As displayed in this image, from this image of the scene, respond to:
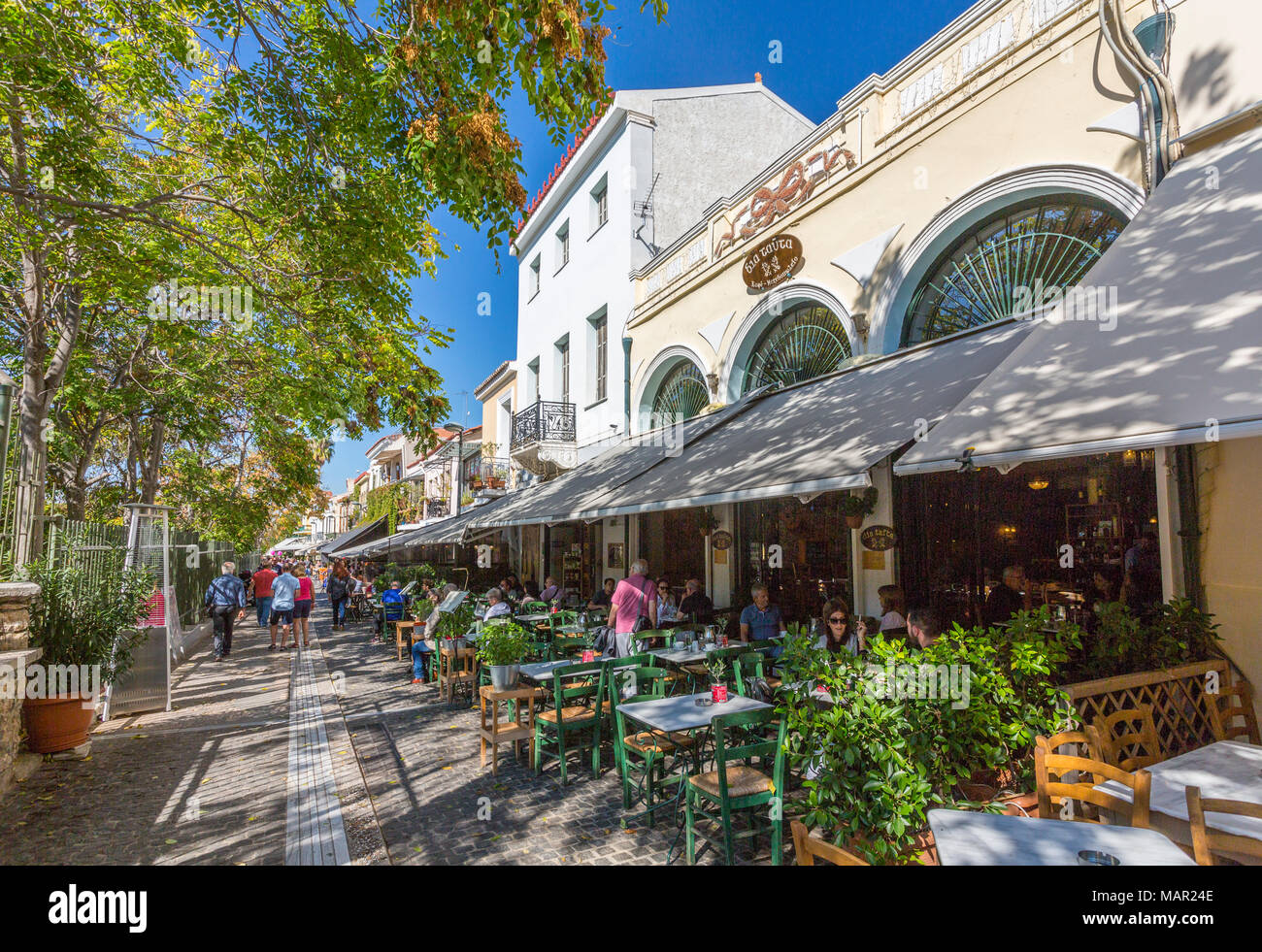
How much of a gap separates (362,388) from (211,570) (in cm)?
1529

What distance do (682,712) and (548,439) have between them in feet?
41.4

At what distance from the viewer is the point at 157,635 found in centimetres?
907

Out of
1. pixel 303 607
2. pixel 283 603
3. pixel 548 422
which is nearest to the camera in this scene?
pixel 283 603

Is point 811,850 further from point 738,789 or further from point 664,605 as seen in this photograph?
point 664,605

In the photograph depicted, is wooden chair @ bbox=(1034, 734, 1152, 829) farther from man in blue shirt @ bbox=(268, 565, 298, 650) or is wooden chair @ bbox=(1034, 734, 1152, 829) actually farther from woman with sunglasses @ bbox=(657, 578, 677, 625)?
man in blue shirt @ bbox=(268, 565, 298, 650)

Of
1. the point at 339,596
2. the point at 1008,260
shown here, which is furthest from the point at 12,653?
the point at 339,596

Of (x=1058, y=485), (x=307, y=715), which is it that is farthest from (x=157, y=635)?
(x=1058, y=485)

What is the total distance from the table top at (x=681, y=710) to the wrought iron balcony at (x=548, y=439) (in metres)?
11.7

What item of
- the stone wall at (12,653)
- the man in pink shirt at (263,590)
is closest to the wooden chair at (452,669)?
the stone wall at (12,653)

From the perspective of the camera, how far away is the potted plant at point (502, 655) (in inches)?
263

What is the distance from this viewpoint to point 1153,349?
3865 mm

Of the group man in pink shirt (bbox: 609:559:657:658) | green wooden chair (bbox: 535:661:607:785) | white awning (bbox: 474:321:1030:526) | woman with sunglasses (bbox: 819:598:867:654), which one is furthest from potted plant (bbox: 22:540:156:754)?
woman with sunglasses (bbox: 819:598:867:654)
